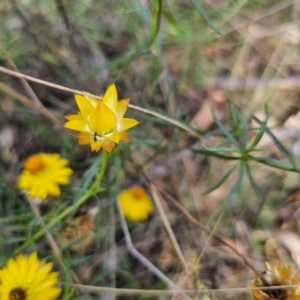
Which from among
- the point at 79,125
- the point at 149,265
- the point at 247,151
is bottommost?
the point at 149,265

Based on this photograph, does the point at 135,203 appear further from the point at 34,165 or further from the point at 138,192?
the point at 34,165

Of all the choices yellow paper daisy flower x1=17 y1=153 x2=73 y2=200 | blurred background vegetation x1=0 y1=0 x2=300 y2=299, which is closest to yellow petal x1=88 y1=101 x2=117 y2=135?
blurred background vegetation x1=0 y1=0 x2=300 y2=299

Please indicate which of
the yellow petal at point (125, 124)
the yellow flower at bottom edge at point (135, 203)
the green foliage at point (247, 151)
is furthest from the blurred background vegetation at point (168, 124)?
the yellow petal at point (125, 124)

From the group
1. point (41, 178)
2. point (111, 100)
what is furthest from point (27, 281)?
point (111, 100)

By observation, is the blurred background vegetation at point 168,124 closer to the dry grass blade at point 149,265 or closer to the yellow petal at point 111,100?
the dry grass blade at point 149,265

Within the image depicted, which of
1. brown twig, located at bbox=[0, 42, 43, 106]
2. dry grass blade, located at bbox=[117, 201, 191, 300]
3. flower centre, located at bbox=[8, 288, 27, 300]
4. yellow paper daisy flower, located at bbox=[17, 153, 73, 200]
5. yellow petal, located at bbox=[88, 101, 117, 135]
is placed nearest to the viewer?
yellow petal, located at bbox=[88, 101, 117, 135]

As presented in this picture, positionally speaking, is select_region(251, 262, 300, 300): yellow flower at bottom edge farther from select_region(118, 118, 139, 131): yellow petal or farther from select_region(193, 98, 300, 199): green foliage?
select_region(118, 118, 139, 131): yellow petal

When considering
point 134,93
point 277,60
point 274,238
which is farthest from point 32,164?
point 277,60
